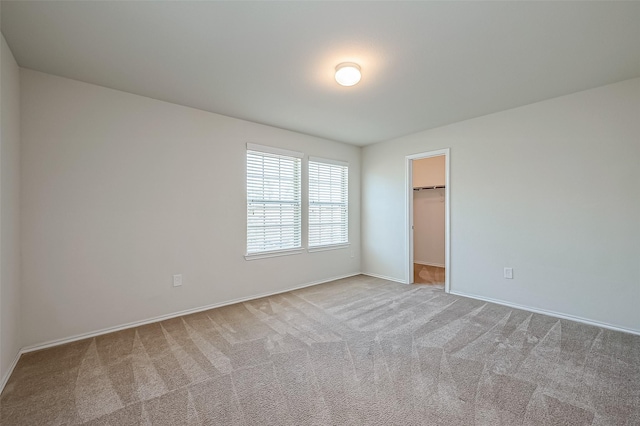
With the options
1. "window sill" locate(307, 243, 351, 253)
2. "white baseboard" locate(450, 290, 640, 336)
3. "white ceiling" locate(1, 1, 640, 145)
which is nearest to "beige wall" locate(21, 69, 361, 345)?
"white ceiling" locate(1, 1, 640, 145)

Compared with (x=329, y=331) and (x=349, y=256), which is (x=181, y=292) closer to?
(x=329, y=331)

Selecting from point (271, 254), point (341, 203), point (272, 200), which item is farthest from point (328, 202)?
point (271, 254)

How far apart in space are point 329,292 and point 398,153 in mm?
2683

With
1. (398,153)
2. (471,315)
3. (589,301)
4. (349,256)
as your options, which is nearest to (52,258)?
(349,256)

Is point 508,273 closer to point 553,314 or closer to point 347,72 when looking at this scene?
point 553,314

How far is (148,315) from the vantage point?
3.07 m

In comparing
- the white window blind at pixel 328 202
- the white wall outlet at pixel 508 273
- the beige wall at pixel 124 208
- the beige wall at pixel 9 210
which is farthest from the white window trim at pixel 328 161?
the beige wall at pixel 9 210

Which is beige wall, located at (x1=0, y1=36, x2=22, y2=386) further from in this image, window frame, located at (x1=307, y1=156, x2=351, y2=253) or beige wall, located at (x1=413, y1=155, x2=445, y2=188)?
beige wall, located at (x1=413, y1=155, x2=445, y2=188)

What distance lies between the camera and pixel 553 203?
323cm

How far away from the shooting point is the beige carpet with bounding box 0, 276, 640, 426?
5.44ft

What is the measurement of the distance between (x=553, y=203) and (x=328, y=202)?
Answer: 123 inches

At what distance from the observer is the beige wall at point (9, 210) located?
2.00 m

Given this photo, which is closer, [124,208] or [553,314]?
[124,208]

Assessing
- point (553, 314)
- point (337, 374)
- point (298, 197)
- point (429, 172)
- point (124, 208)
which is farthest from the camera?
point (429, 172)
